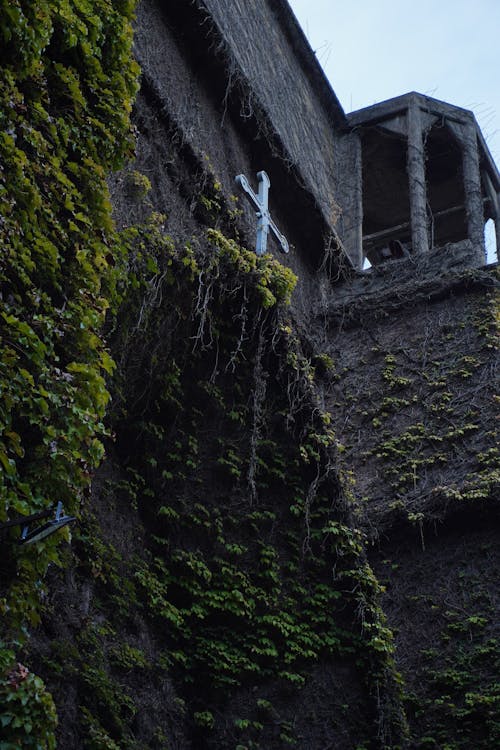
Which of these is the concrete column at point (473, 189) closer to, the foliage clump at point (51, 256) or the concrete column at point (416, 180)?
the concrete column at point (416, 180)

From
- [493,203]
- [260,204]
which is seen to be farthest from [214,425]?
[493,203]

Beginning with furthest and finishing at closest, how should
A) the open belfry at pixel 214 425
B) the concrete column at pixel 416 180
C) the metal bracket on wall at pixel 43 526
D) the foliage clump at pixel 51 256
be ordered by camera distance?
1. the concrete column at pixel 416 180
2. the open belfry at pixel 214 425
3. the foliage clump at pixel 51 256
4. the metal bracket on wall at pixel 43 526

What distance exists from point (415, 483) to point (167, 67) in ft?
17.2

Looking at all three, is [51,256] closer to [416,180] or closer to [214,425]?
[214,425]

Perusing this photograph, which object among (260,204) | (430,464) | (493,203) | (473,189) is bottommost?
(430,464)

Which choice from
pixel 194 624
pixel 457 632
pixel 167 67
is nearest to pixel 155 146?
pixel 167 67

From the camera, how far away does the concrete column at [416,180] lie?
1453cm

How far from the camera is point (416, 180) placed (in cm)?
1535

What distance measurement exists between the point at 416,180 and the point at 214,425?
8461mm

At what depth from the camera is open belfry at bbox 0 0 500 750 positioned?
4.79m

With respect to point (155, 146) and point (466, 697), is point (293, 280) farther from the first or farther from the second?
point (466, 697)

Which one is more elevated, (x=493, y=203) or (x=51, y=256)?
(x=493, y=203)

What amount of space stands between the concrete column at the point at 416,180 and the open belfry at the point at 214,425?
0.92 meters

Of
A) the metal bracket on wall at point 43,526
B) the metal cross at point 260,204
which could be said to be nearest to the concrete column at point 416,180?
the metal cross at point 260,204
